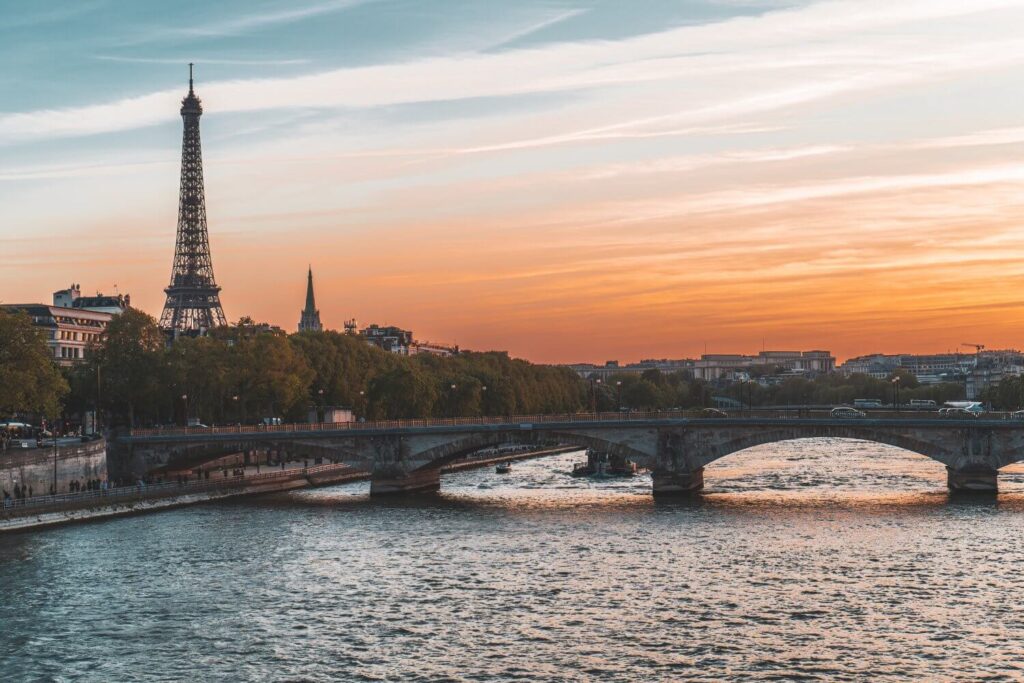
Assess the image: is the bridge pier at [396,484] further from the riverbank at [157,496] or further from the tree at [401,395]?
the tree at [401,395]

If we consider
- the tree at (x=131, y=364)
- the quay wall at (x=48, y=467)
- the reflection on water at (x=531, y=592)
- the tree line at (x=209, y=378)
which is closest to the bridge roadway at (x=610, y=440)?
the reflection on water at (x=531, y=592)

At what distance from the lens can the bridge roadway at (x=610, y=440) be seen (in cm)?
9006

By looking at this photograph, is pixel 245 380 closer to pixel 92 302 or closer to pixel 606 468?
pixel 606 468

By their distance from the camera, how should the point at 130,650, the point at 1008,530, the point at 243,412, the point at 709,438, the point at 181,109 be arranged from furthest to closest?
1. the point at 181,109
2. the point at 243,412
3. the point at 709,438
4. the point at 1008,530
5. the point at 130,650

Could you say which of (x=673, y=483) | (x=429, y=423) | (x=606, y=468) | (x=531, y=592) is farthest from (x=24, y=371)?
(x=531, y=592)

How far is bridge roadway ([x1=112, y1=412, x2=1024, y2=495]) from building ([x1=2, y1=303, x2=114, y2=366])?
51031mm

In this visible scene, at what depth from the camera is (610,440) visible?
9681 centimetres

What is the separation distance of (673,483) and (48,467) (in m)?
39.9

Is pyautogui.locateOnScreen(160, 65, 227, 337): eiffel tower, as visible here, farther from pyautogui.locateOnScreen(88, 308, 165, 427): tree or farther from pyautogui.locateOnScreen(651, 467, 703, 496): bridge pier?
pyautogui.locateOnScreen(651, 467, 703, 496): bridge pier

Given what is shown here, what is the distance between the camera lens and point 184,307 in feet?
602

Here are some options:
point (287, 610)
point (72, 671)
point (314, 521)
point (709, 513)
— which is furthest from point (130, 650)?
point (709, 513)

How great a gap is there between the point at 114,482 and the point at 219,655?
185 feet

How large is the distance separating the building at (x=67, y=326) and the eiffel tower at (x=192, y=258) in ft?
55.1

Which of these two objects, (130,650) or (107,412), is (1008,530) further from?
(107,412)
